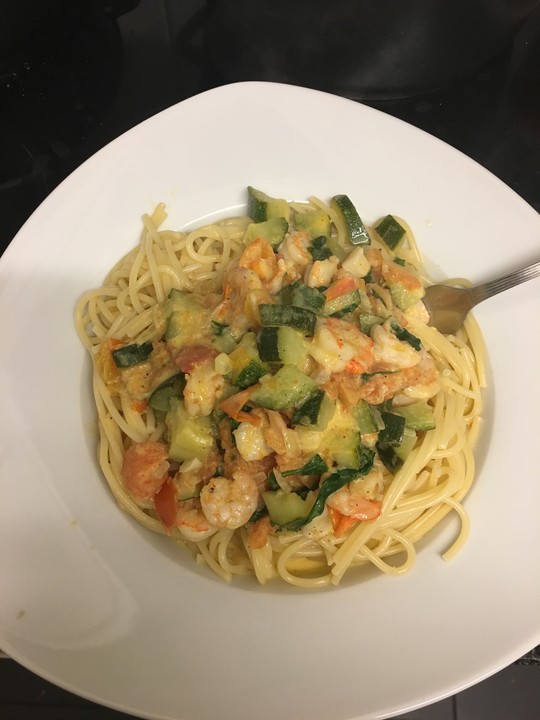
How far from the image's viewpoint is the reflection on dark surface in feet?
13.1

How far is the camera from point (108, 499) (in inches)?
113

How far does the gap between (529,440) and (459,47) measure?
121 inches

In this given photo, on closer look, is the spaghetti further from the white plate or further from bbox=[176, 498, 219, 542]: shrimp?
the white plate

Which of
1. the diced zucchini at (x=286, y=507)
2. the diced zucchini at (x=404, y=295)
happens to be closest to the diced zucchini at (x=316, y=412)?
the diced zucchini at (x=286, y=507)

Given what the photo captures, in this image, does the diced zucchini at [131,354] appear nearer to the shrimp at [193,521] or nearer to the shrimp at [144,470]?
the shrimp at [144,470]

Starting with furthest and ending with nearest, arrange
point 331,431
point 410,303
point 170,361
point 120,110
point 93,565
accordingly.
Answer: point 120,110 → point 410,303 → point 170,361 → point 331,431 → point 93,565

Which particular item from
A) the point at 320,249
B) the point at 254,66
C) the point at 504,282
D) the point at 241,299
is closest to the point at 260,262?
the point at 241,299

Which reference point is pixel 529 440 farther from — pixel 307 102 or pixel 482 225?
pixel 307 102

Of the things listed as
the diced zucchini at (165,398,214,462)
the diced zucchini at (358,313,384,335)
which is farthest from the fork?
the diced zucchini at (165,398,214,462)

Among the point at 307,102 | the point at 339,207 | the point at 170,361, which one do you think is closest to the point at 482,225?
the point at 339,207

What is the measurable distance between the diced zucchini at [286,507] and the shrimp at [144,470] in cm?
56

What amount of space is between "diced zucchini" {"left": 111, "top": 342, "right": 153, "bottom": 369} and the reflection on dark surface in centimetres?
139

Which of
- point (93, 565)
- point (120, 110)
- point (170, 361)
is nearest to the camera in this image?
point (93, 565)

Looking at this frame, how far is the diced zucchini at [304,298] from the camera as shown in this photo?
114 inches
